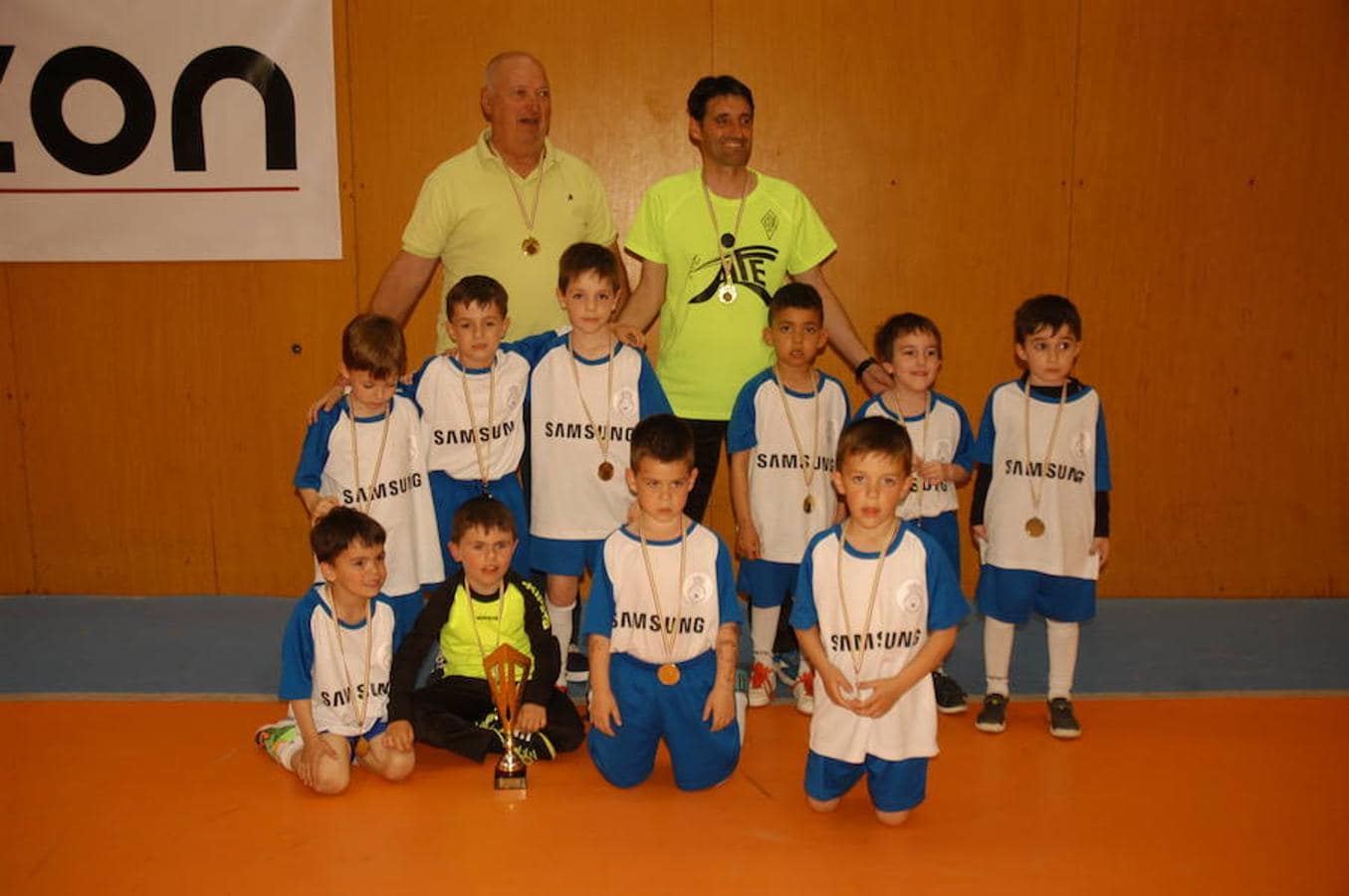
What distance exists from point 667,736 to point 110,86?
13.2ft

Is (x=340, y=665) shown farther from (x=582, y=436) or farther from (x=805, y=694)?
(x=805, y=694)

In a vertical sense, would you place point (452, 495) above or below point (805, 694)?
above

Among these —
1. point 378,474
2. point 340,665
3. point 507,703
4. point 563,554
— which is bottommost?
point 507,703

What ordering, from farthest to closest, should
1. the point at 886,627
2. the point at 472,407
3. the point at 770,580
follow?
the point at 770,580 → the point at 472,407 → the point at 886,627

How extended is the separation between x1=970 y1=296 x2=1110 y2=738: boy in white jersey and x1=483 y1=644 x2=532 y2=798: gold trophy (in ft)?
5.05

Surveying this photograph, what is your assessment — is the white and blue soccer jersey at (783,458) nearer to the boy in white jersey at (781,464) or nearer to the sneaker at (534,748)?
the boy in white jersey at (781,464)

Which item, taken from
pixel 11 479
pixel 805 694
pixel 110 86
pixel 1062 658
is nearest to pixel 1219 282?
pixel 1062 658

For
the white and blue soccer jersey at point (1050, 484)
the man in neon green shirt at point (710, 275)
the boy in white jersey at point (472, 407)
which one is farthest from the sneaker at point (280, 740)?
the white and blue soccer jersey at point (1050, 484)

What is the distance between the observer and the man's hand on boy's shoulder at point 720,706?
3.26m

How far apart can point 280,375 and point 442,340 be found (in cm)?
160

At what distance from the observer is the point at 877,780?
3080 mm

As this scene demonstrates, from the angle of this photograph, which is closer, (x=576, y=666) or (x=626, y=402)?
(x=626, y=402)

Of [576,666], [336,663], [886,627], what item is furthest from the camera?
[576,666]

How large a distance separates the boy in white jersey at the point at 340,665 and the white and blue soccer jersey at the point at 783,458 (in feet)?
4.35
